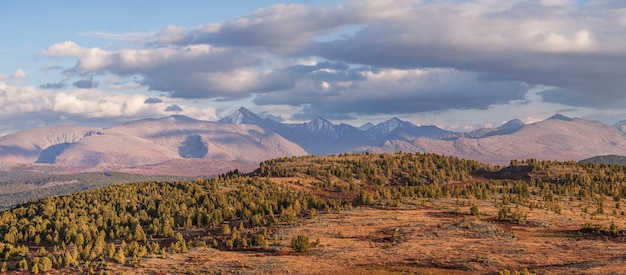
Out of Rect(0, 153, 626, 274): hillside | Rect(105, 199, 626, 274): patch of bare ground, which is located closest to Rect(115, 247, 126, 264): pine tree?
Rect(0, 153, 626, 274): hillside

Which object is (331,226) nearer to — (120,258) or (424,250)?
(424,250)

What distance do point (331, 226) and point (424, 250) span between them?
24.8 m

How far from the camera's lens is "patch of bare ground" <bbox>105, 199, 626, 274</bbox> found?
6706 cm

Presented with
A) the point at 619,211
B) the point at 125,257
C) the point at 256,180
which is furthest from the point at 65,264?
the point at 619,211

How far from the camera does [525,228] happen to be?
9438 cm

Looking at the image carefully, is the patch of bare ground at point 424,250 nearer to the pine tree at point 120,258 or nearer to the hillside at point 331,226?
the hillside at point 331,226

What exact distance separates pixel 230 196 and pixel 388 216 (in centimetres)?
4899

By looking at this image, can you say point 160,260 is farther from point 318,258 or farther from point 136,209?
point 136,209

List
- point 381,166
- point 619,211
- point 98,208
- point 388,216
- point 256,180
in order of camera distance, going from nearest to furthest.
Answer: point 388,216 → point 619,211 → point 98,208 → point 256,180 → point 381,166

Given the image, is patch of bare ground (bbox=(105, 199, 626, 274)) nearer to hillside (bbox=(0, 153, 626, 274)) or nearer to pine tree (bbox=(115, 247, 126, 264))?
hillside (bbox=(0, 153, 626, 274))

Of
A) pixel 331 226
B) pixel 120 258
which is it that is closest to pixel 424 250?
pixel 331 226

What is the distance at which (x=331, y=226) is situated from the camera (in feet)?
323

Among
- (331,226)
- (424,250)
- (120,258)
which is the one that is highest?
(331,226)

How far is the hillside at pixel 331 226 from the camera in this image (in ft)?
234
